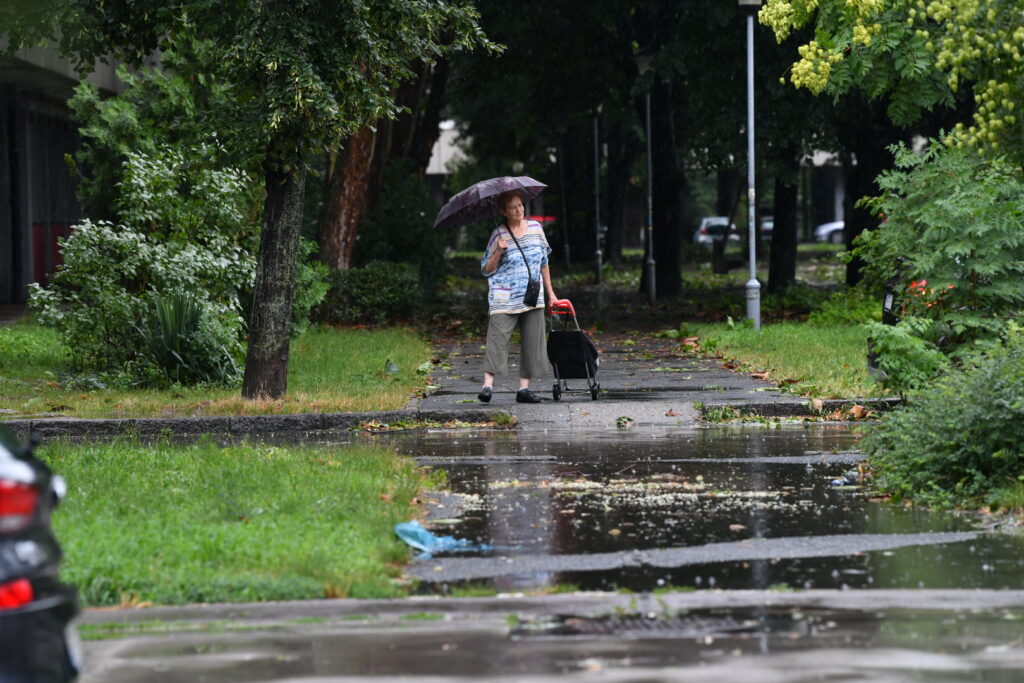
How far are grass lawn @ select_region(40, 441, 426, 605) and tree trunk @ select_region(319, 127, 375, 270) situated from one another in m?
16.6

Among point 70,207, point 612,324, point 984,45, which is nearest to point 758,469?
point 984,45

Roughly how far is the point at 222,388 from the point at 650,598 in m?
9.81

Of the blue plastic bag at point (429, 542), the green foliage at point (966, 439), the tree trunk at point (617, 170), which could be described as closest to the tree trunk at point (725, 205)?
the tree trunk at point (617, 170)

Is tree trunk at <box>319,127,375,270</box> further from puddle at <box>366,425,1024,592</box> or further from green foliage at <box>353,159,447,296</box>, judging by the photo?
puddle at <box>366,425,1024,592</box>

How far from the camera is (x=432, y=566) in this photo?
7441 mm

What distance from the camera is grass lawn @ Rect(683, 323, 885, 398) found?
1480 cm

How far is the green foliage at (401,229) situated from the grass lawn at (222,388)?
28.6 feet

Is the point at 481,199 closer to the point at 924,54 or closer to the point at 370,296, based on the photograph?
the point at 924,54

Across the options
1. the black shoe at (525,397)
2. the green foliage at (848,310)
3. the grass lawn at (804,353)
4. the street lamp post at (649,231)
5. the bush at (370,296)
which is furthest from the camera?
the street lamp post at (649,231)

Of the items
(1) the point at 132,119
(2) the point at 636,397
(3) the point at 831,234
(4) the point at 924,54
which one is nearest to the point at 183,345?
(2) the point at 636,397

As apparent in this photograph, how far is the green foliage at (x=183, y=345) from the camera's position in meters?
15.6

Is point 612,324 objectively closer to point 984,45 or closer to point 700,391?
point 700,391

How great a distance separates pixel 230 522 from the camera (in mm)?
8016

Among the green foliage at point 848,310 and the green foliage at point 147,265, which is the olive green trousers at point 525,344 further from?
the green foliage at point 848,310
